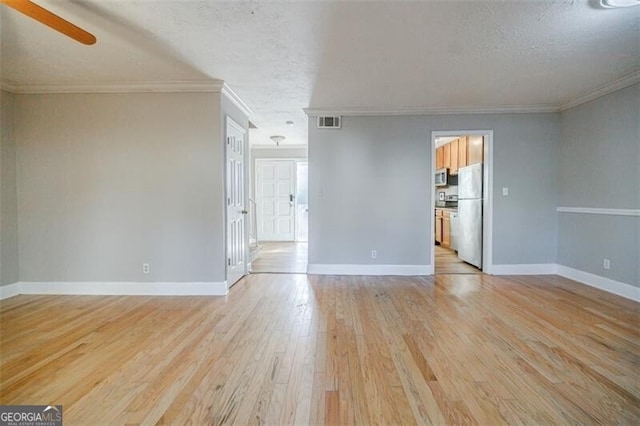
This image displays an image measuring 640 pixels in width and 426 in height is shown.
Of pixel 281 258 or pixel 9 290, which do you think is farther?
pixel 281 258

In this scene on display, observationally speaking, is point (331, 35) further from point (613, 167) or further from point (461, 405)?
point (613, 167)

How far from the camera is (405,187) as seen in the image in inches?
179

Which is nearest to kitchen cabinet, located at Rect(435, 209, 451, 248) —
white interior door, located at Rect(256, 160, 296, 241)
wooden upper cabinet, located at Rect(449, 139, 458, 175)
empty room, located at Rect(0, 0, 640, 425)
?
empty room, located at Rect(0, 0, 640, 425)

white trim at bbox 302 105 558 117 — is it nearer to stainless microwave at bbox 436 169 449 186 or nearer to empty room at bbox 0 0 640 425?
empty room at bbox 0 0 640 425

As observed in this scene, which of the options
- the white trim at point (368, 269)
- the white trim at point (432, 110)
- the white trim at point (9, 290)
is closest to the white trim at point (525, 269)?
the white trim at point (368, 269)

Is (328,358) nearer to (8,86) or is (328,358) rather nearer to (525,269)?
(525,269)

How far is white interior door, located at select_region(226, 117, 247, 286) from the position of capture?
390cm

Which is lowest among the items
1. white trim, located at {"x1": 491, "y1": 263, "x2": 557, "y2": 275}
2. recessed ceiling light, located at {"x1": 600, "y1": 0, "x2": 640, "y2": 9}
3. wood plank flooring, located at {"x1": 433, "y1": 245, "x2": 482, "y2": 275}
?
wood plank flooring, located at {"x1": 433, "y1": 245, "x2": 482, "y2": 275}

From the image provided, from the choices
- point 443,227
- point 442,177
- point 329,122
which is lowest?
point 443,227

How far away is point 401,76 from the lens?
10.8 ft

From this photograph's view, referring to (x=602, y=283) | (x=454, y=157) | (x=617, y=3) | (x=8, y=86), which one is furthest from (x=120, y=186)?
(x=602, y=283)

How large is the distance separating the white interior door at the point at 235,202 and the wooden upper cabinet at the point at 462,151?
4.01 metres

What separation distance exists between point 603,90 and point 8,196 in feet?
23.9

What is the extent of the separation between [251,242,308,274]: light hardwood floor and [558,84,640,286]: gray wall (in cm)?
392
